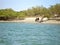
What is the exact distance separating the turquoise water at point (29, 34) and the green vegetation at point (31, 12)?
160mm

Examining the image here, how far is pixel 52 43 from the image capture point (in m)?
2.57

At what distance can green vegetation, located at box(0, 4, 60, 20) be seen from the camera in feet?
9.18

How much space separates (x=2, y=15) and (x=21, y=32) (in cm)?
49

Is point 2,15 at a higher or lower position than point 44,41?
higher

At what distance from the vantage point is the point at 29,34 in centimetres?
270

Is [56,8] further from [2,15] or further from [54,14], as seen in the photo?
[2,15]

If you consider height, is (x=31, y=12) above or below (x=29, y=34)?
above

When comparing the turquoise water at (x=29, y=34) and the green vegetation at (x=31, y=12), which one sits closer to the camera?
the turquoise water at (x=29, y=34)

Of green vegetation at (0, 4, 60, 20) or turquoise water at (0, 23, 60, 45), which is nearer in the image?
turquoise water at (0, 23, 60, 45)

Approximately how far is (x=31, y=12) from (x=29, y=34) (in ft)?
1.44

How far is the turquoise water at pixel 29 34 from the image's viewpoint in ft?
8.57

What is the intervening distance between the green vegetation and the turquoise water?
160 mm

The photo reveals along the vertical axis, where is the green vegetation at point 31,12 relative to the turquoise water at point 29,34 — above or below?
above

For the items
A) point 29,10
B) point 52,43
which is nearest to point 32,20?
point 29,10
